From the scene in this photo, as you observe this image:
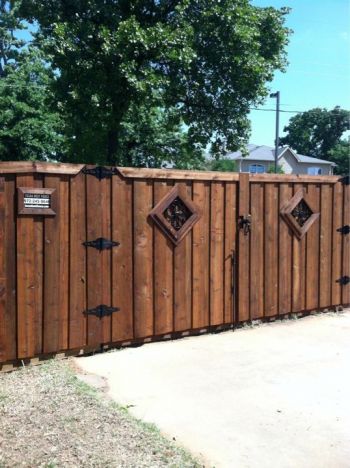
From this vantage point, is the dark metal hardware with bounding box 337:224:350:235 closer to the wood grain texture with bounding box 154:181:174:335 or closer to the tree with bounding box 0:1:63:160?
the wood grain texture with bounding box 154:181:174:335

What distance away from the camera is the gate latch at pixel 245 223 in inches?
252

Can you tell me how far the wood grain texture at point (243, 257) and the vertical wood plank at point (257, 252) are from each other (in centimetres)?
7

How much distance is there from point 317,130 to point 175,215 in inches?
2948

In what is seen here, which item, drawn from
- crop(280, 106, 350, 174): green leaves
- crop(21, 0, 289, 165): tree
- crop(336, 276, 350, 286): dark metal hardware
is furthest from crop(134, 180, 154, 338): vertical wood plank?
crop(280, 106, 350, 174): green leaves

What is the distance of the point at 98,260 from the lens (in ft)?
17.3

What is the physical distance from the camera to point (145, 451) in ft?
10.5

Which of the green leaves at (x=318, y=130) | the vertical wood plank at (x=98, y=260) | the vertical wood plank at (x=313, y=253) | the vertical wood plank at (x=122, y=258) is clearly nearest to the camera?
the vertical wood plank at (x=98, y=260)

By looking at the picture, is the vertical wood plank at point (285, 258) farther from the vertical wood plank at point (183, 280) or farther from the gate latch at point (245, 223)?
the vertical wood plank at point (183, 280)

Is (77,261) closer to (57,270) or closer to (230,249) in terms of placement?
(57,270)

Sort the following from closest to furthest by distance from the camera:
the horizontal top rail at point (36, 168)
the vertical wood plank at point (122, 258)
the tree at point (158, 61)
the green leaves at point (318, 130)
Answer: the horizontal top rail at point (36, 168), the vertical wood plank at point (122, 258), the tree at point (158, 61), the green leaves at point (318, 130)

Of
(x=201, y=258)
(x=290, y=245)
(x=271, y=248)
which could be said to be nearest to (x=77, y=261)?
(x=201, y=258)

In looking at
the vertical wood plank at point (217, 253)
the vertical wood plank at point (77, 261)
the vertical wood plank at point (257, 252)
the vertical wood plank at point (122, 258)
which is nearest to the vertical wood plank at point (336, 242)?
the vertical wood plank at point (257, 252)

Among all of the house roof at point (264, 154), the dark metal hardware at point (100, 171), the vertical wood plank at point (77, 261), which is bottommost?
the vertical wood plank at point (77, 261)

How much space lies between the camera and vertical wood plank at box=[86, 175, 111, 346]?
205 inches
